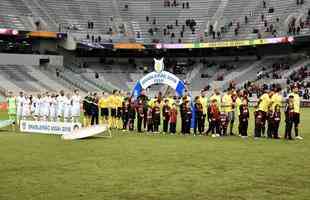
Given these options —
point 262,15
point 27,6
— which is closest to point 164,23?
point 262,15

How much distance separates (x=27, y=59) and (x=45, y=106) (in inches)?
1413

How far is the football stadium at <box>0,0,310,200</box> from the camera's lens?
12000mm

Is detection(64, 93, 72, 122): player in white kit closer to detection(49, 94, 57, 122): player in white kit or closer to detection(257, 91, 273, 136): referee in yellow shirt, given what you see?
detection(49, 94, 57, 122): player in white kit

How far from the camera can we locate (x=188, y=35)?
237ft

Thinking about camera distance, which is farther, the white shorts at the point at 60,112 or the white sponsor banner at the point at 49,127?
the white shorts at the point at 60,112

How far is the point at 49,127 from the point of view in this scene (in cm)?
2470

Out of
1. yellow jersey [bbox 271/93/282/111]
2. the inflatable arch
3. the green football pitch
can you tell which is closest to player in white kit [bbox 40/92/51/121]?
the inflatable arch

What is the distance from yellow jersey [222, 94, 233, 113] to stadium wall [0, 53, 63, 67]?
46.8 meters

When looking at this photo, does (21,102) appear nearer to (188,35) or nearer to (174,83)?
(174,83)

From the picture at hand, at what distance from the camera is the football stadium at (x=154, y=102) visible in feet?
39.4

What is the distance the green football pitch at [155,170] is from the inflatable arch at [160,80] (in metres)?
7.45

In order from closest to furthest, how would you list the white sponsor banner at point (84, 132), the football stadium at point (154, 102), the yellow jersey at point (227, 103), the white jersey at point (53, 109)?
the football stadium at point (154, 102), the white sponsor banner at point (84, 132), the yellow jersey at point (227, 103), the white jersey at point (53, 109)

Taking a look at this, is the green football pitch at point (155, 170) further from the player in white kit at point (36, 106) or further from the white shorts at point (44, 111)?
the player in white kit at point (36, 106)

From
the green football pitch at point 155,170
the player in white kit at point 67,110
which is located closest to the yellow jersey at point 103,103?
the player in white kit at point 67,110
